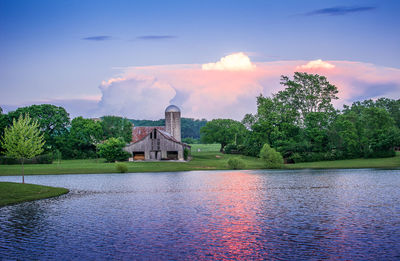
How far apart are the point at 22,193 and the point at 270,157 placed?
54.9 metres

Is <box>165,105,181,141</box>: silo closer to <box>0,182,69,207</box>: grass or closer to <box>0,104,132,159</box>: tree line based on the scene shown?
<box>0,104,132,159</box>: tree line

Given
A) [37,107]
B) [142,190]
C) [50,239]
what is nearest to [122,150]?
[37,107]

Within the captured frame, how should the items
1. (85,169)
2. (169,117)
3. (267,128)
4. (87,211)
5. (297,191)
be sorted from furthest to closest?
(169,117) < (267,128) < (85,169) < (297,191) < (87,211)

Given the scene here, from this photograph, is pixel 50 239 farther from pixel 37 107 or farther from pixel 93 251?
pixel 37 107

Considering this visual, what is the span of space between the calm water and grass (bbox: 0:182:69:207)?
206 cm

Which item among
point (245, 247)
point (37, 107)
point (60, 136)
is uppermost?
point (37, 107)

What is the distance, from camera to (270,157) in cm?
8450

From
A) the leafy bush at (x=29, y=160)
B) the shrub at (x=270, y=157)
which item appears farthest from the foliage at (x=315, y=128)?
the leafy bush at (x=29, y=160)

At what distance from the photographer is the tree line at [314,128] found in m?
96.4

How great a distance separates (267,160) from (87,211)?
58.5m

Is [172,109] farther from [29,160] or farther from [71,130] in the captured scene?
[29,160]

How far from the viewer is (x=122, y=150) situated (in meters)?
98.0

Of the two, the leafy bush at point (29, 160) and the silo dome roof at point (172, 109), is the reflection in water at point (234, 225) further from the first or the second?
the silo dome roof at point (172, 109)

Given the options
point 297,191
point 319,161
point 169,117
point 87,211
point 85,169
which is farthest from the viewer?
point 169,117
